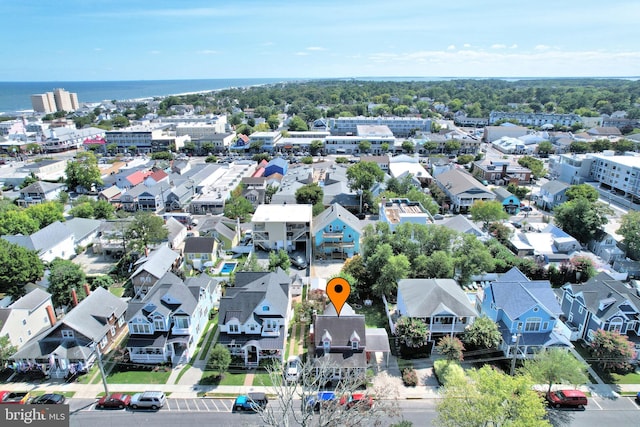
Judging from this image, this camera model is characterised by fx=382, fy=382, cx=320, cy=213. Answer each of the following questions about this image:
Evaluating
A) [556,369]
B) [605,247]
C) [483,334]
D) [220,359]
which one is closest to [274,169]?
[220,359]

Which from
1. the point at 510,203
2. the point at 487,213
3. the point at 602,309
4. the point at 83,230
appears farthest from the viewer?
the point at 510,203

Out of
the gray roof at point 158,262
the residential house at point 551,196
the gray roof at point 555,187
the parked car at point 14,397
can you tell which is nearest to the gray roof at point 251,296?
the gray roof at point 158,262

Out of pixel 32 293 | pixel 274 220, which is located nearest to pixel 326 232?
pixel 274 220

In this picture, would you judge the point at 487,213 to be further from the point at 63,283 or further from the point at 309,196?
the point at 63,283

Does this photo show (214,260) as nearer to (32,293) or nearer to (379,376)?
(32,293)

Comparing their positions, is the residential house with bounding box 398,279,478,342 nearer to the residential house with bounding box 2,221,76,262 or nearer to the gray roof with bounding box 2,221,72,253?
the residential house with bounding box 2,221,76,262
